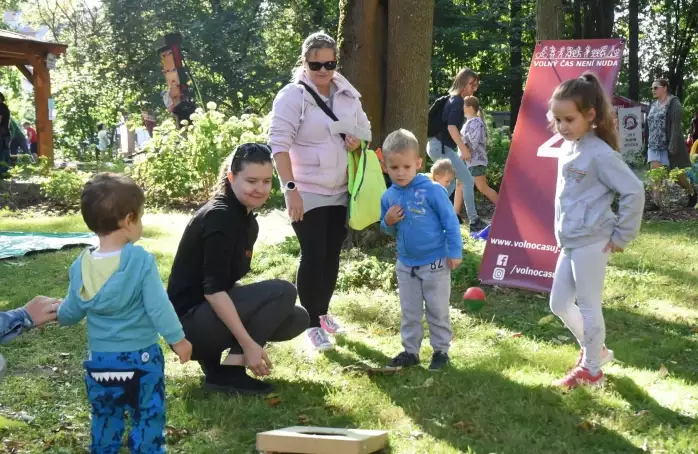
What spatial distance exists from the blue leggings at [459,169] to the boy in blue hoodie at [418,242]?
4838 millimetres

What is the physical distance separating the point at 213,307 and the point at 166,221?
7477 mm

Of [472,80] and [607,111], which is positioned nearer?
[607,111]

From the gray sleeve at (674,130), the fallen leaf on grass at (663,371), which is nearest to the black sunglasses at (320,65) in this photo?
the fallen leaf on grass at (663,371)

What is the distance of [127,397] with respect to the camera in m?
3.01

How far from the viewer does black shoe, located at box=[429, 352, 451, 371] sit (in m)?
4.56

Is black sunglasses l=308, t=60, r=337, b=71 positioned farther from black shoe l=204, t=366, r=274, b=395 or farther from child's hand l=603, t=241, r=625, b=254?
child's hand l=603, t=241, r=625, b=254

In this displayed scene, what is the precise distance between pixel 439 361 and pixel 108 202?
7.81 ft

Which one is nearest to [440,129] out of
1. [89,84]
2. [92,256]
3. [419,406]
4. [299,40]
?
[419,406]

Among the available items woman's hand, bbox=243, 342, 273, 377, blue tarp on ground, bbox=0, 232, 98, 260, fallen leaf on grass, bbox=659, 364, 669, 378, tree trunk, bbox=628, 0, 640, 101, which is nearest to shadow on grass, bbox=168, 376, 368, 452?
woman's hand, bbox=243, 342, 273, 377

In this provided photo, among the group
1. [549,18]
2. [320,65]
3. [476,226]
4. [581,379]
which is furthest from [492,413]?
[549,18]

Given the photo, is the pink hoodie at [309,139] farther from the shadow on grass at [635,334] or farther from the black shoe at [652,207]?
the black shoe at [652,207]

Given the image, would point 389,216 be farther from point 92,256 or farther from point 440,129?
point 440,129

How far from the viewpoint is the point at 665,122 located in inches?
476

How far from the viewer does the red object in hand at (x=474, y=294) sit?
5.94 meters
